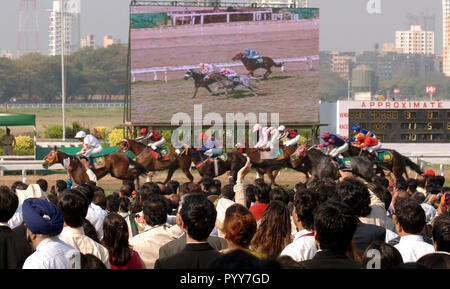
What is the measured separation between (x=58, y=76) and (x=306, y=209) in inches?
2987

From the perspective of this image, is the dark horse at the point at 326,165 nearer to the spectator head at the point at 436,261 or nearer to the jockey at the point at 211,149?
the jockey at the point at 211,149

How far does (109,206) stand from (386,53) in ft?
497

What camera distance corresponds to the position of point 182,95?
21.0 metres

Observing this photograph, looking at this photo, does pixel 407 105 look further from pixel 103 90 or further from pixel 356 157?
pixel 103 90

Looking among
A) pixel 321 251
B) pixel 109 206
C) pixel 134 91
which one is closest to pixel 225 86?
pixel 134 91

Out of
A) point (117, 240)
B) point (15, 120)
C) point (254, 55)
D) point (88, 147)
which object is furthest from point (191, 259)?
point (254, 55)

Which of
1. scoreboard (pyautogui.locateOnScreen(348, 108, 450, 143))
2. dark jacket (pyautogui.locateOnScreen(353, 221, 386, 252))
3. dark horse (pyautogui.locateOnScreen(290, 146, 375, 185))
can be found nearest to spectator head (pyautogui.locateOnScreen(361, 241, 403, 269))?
dark jacket (pyautogui.locateOnScreen(353, 221, 386, 252))

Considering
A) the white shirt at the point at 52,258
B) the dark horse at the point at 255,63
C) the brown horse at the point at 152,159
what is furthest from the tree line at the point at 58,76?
the white shirt at the point at 52,258

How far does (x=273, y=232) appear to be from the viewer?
157 inches

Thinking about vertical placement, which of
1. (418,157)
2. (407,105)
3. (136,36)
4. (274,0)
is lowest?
(418,157)

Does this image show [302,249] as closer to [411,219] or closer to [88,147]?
[411,219]

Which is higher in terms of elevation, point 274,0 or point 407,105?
point 274,0

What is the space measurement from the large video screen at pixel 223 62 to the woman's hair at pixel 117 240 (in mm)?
16939
